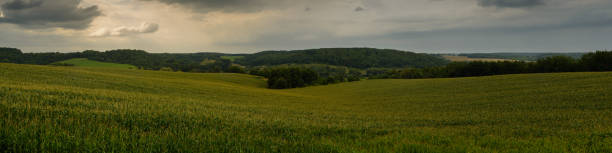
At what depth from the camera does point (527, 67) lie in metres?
62.1

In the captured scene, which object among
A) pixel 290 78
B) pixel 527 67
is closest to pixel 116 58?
pixel 290 78

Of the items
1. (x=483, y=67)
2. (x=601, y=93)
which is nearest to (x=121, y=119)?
(x=601, y=93)

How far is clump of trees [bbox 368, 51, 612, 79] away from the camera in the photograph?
50.4 metres

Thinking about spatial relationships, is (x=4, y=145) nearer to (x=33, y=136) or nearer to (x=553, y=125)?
(x=33, y=136)

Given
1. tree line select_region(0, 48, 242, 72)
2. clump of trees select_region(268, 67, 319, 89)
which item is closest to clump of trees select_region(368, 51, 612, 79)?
clump of trees select_region(268, 67, 319, 89)

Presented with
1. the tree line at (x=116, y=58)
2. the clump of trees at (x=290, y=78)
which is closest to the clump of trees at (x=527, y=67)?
the clump of trees at (x=290, y=78)

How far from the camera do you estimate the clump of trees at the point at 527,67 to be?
50.4 metres

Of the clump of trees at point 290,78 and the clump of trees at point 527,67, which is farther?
the clump of trees at point 290,78

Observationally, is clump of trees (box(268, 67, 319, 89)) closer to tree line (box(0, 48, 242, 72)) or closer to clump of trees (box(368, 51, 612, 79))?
clump of trees (box(368, 51, 612, 79))

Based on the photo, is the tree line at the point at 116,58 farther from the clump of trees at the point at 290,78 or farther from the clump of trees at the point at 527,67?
the clump of trees at the point at 527,67

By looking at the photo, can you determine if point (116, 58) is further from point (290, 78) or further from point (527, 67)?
point (527, 67)

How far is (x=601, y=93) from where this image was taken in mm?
18562

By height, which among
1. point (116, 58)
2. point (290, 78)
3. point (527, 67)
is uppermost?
point (116, 58)

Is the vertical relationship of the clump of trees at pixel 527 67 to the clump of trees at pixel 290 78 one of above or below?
above
